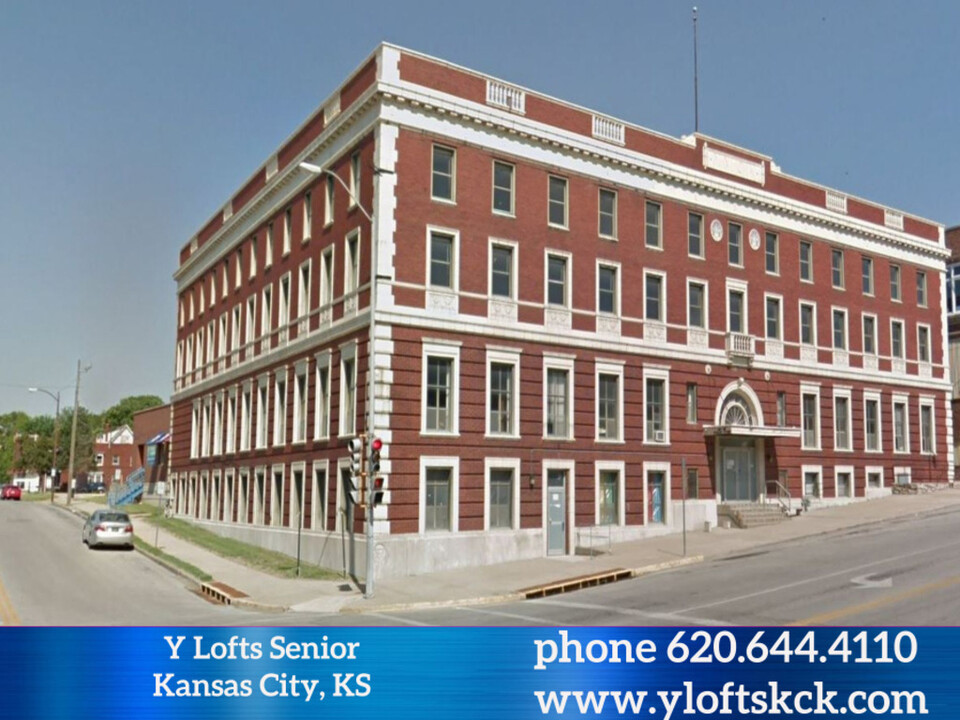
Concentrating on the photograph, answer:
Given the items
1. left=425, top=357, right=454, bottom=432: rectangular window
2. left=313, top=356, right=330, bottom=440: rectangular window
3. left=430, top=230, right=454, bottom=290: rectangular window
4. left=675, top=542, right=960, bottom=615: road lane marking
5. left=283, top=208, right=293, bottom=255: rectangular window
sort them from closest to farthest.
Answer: left=675, top=542, right=960, bottom=615: road lane marking → left=425, top=357, right=454, bottom=432: rectangular window → left=430, top=230, right=454, bottom=290: rectangular window → left=313, top=356, right=330, bottom=440: rectangular window → left=283, top=208, right=293, bottom=255: rectangular window

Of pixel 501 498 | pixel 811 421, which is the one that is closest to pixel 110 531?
pixel 501 498

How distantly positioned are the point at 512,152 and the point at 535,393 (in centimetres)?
856

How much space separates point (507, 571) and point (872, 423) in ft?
81.2

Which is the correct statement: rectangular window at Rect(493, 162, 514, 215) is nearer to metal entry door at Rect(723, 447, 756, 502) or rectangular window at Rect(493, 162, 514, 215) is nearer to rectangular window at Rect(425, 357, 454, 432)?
rectangular window at Rect(425, 357, 454, 432)

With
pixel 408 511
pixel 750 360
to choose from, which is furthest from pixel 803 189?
pixel 408 511

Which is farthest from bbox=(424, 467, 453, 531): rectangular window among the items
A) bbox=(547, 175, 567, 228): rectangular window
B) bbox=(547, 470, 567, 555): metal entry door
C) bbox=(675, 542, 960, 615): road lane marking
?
bbox=(675, 542, 960, 615): road lane marking

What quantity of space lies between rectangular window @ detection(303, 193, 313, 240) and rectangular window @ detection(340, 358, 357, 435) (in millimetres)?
7222

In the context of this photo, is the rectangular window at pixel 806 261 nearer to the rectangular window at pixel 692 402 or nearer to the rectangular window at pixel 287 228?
the rectangular window at pixel 692 402

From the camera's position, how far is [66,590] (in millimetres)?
24781

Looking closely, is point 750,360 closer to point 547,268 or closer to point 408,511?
point 547,268

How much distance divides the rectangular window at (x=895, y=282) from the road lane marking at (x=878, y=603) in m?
29.4

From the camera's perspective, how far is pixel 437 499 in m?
29.5

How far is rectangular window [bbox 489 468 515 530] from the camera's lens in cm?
3069

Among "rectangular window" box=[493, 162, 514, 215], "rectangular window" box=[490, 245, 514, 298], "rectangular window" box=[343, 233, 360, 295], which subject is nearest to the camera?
"rectangular window" box=[343, 233, 360, 295]
